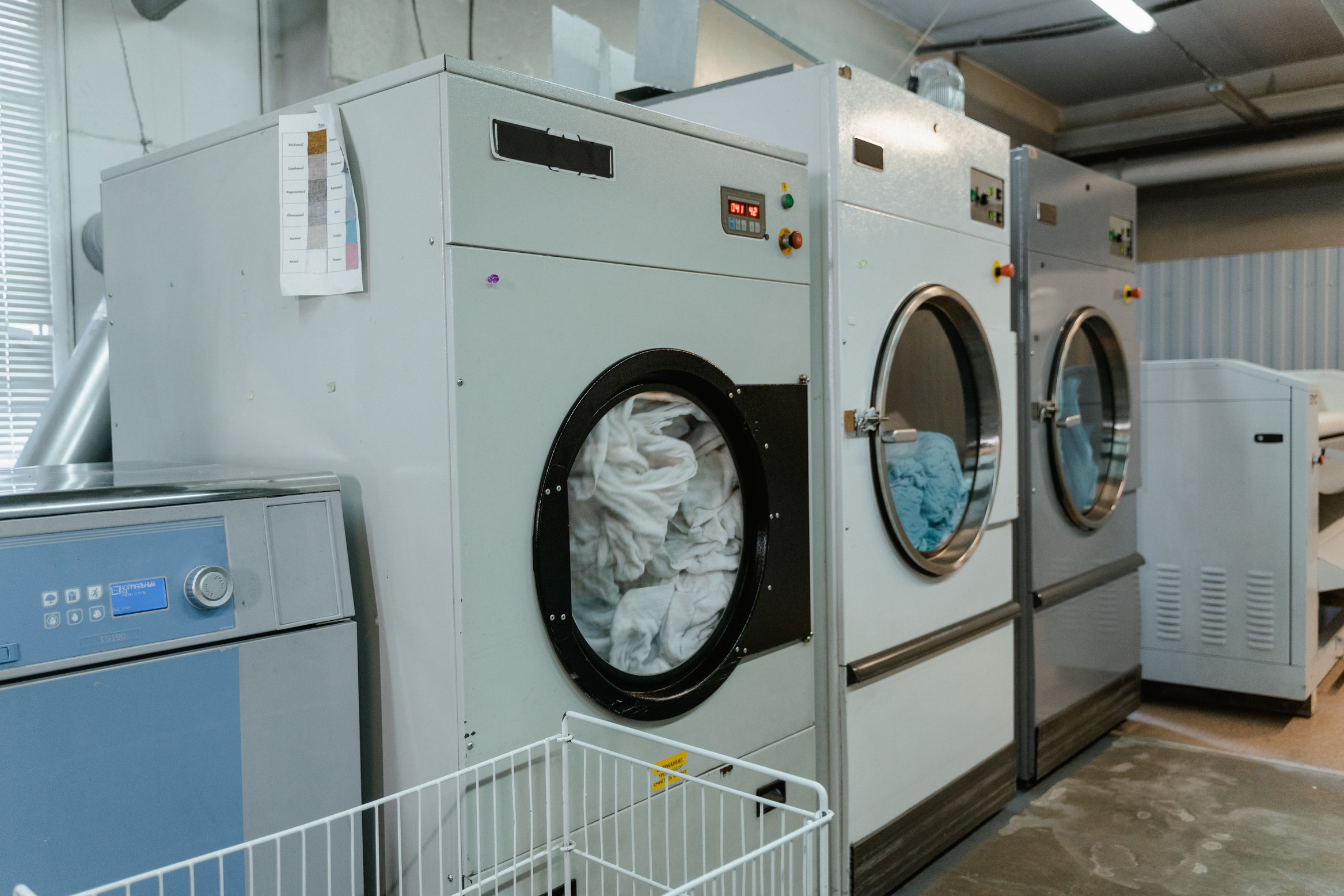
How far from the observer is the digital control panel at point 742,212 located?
75.9 inches

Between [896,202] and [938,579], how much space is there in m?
0.98

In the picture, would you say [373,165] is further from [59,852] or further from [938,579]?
[938,579]

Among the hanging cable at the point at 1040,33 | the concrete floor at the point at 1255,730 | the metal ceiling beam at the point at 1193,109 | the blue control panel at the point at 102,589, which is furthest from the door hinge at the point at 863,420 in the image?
the metal ceiling beam at the point at 1193,109

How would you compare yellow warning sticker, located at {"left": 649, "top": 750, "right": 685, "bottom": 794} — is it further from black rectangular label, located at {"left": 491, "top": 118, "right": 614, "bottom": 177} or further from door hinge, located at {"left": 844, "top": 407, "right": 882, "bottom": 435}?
black rectangular label, located at {"left": 491, "top": 118, "right": 614, "bottom": 177}

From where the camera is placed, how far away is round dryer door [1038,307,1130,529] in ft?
10.7

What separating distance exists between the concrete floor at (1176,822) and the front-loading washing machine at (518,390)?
949mm

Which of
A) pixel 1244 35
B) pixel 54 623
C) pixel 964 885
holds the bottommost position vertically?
pixel 964 885

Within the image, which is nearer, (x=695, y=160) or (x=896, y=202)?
(x=695, y=160)

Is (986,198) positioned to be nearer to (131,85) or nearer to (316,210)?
(316,210)

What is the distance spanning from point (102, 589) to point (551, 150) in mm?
897

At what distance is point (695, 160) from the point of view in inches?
73.1

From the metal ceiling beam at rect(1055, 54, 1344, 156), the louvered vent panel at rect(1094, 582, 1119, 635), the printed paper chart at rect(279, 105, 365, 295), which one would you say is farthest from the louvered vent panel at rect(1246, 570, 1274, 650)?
the printed paper chart at rect(279, 105, 365, 295)

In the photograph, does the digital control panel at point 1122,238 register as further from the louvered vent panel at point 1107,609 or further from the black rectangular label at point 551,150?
the black rectangular label at point 551,150

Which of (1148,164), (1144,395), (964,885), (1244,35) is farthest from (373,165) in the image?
(1148,164)
